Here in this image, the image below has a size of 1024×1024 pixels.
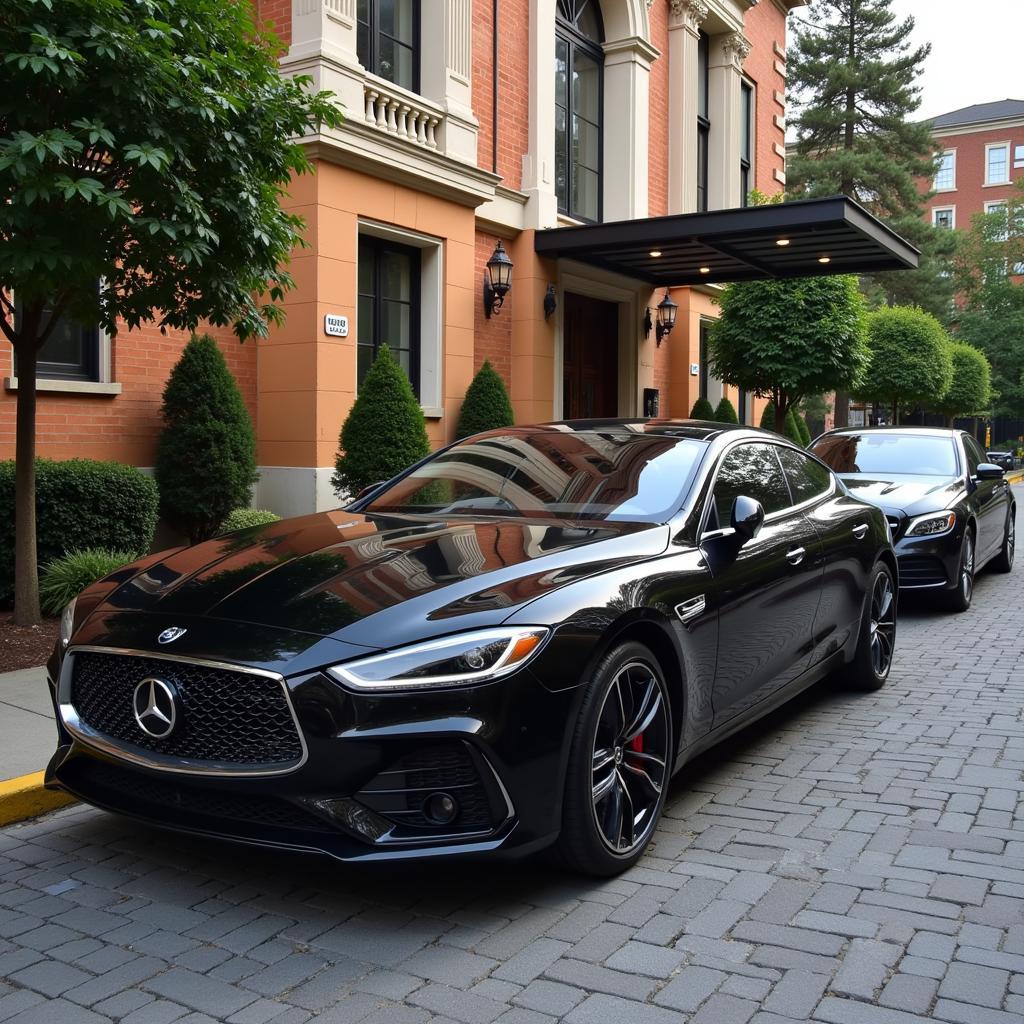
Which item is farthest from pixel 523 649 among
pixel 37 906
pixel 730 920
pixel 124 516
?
pixel 124 516

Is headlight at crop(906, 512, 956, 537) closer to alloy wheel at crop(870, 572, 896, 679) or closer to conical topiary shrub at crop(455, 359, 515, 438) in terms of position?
alloy wheel at crop(870, 572, 896, 679)

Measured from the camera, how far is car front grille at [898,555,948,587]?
372 inches

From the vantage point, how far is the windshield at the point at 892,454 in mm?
10633

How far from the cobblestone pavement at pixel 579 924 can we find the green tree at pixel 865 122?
3934 cm

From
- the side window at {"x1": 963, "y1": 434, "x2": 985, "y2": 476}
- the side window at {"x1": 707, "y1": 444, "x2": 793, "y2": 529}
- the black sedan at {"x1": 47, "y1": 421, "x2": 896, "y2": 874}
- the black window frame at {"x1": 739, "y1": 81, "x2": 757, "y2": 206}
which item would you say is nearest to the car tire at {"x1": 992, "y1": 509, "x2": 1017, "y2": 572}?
the side window at {"x1": 963, "y1": 434, "x2": 985, "y2": 476}

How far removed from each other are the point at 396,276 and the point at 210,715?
11.4m

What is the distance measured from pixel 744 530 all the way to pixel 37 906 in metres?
3.02

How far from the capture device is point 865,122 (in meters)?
42.6

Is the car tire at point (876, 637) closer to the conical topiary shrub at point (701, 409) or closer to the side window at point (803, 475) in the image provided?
the side window at point (803, 475)

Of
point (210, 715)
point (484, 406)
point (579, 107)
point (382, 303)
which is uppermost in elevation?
point (579, 107)

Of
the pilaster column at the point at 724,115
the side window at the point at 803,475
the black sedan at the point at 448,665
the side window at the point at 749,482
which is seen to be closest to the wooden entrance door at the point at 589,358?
the pilaster column at the point at 724,115

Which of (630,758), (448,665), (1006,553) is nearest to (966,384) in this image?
(1006,553)

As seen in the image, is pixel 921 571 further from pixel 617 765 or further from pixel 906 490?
pixel 617 765

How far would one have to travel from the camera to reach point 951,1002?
2961mm
